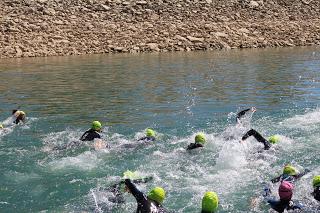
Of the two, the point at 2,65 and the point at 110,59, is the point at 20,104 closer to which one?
the point at 2,65

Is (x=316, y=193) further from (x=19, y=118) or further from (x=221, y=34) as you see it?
(x=221, y=34)

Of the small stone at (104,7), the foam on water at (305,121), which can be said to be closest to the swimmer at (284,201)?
the foam on water at (305,121)

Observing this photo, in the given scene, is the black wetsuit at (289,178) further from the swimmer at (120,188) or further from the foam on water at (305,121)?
the foam on water at (305,121)

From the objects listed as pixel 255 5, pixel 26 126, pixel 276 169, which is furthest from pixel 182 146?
pixel 255 5

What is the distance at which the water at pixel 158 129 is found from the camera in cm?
1369

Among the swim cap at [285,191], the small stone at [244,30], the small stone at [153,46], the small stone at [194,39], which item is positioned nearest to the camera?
the swim cap at [285,191]

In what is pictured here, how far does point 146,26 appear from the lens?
5306 centimetres

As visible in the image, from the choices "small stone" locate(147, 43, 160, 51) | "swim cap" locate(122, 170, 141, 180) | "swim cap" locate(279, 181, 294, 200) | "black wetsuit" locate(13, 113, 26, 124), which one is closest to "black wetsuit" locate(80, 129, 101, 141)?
"swim cap" locate(122, 170, 141, 180)

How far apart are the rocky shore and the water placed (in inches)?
409

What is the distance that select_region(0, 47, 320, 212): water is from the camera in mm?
13688

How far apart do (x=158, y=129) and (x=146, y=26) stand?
3428 centimetres

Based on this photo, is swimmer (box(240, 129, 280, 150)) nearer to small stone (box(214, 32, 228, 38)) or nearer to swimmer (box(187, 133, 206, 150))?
swimmer (box(187, 133, 206, 150))

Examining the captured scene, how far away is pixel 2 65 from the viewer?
4081 cm

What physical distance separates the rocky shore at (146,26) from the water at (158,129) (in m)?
10.4
